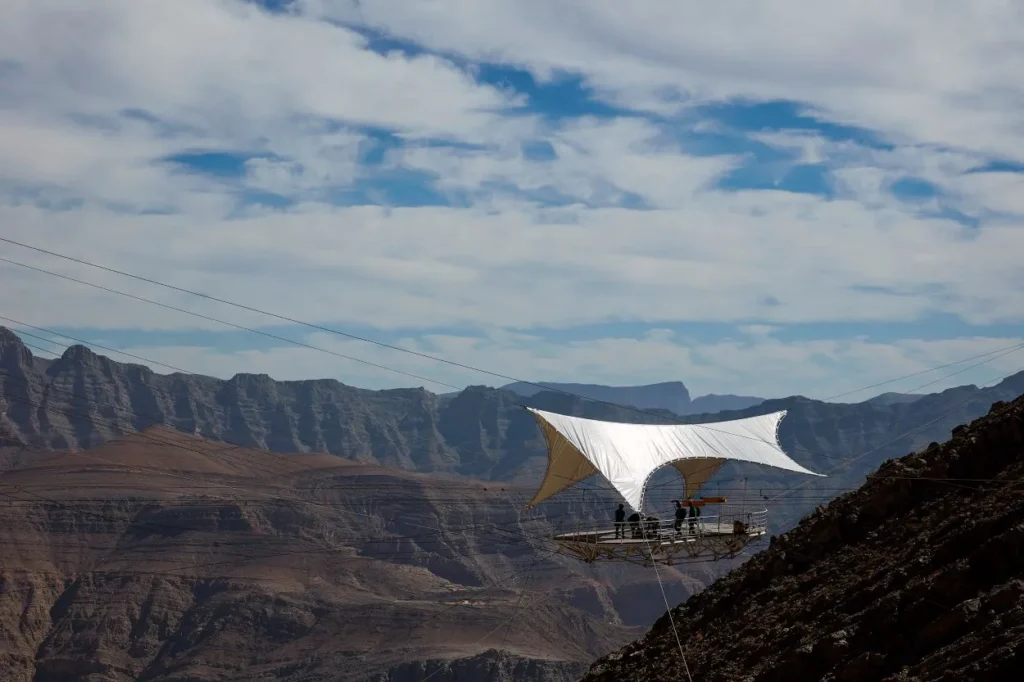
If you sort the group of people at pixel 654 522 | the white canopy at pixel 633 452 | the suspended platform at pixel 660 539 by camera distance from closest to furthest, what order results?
the suspended platform at pixel 660 539 → the group of people at pixel 654 522 → the white canopy at pixel 633 452

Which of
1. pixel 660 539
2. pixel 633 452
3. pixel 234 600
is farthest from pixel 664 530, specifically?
pixel 234 600

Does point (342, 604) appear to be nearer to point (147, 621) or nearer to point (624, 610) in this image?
point (147, 621)

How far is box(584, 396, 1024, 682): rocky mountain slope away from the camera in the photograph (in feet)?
71.2

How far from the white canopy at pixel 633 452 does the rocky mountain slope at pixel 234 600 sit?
274ft

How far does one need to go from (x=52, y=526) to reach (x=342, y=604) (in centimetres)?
4697

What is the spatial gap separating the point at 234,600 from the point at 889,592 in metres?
143

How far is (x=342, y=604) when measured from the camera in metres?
161

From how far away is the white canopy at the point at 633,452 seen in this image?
4403cm


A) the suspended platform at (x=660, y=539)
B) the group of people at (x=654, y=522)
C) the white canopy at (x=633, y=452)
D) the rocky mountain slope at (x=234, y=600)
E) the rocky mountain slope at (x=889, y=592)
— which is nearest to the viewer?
the rocky mountain slope at (x=889, y=592)

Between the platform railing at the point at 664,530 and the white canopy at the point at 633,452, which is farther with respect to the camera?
the white canopy at the point at 633,452

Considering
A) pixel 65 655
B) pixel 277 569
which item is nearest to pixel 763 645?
pixel 65 655

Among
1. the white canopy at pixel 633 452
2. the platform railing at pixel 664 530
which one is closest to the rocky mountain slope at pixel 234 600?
the white canopy at pixel 633 452

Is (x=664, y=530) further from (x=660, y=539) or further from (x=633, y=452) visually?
(x=633, y=452)

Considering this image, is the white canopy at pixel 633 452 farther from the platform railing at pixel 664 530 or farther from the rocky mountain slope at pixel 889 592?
the rocky mountain slope at pixel 889 592
